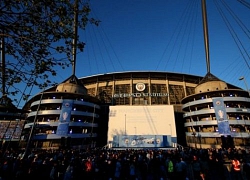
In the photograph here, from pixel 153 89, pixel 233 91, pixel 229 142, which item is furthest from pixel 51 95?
pixel 233 91

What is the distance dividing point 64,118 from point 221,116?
35.1m

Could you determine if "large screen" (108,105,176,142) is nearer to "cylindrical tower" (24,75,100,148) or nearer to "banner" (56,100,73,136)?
"cylindrical tower" (24,75,100,148)

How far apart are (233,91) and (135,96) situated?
996 inches

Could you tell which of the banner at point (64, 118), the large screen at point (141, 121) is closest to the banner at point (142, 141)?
the large screen at point (141, 121)

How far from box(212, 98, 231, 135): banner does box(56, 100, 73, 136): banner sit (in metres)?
33.3

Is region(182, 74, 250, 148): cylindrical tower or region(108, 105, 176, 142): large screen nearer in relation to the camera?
region(182, 74, 250, 148): cylindrical tower

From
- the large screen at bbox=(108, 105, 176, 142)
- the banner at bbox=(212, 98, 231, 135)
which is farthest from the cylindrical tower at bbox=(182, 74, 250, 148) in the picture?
the large screen at bbox=(108, 105, 176, 142)

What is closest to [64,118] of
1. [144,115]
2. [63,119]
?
[63,119]

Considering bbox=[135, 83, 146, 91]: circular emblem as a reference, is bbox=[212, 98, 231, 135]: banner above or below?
below

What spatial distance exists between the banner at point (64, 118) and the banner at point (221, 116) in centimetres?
3332

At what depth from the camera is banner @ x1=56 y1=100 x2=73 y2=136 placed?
30619 millimetres

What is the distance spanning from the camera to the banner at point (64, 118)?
100ft

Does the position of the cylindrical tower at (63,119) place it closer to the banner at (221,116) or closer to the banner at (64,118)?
the banner at (64,118)

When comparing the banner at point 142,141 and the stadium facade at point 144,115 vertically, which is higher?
the stadium facade at point 144,115
